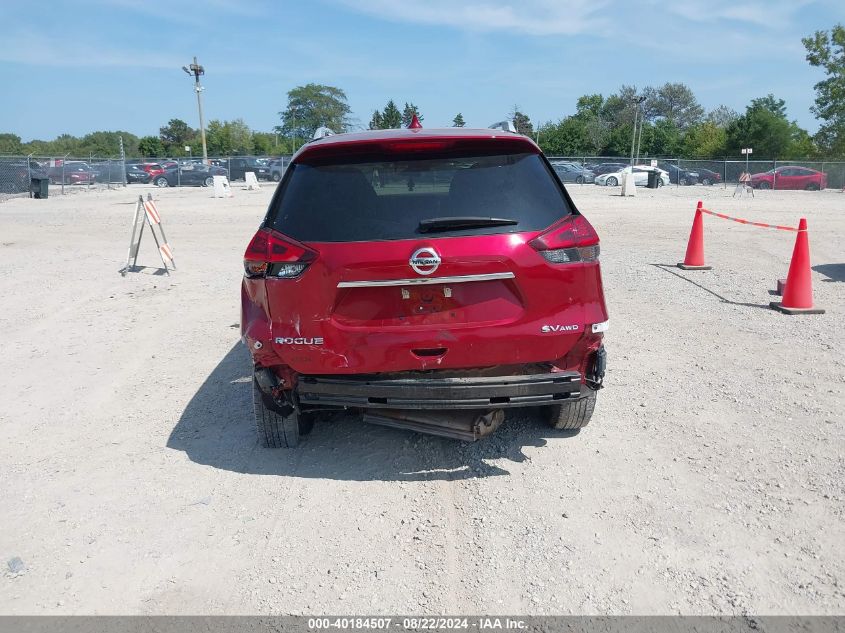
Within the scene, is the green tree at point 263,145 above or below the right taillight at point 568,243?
above

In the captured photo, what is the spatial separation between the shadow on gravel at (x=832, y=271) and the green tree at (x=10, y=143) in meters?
97.6

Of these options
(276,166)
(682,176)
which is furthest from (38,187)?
(682,176)

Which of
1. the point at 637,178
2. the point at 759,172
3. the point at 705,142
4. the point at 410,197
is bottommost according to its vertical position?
the point at 410,197

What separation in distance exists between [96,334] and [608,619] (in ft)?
21.3

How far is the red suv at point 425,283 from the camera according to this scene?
146 inches

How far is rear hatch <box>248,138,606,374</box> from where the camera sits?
369 cm

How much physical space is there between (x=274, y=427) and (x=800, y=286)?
6.47 metres

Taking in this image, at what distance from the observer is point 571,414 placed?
4520mm

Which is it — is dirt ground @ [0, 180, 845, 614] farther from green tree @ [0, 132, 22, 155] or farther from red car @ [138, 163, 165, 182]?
green tree @ [0, 132, 22, 155]

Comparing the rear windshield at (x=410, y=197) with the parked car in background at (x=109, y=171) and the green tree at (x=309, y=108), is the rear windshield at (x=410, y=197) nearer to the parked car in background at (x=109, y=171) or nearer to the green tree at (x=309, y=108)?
the parked car in background at (x=109, y=171)

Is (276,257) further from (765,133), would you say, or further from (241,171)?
(765,133)

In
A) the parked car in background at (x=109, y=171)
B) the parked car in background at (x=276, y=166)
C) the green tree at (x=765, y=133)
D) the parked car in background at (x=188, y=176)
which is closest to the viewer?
the parked car in background at (x=109, y=171)

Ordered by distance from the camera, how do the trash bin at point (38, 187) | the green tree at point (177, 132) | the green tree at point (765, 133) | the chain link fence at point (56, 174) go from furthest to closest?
the green tree at point (177, 132) < the green tree at point (765, 133) < the chain link fence at point (56, 174) < the trash bin at point (38, 187)

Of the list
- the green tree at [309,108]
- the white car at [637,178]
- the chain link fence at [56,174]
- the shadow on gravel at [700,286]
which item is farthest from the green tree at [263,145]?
the shadow on gravel at [700,286]
